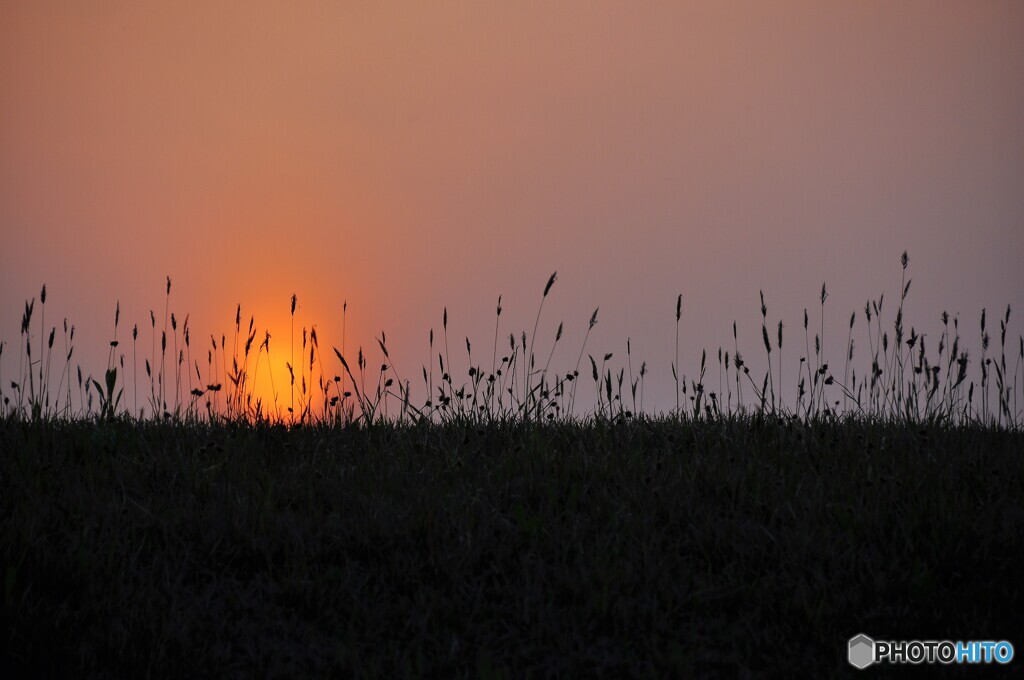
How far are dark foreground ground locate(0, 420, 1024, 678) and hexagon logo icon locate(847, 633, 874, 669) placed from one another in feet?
0.15

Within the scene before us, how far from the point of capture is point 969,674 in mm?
3088

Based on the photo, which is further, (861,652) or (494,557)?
(494,557)

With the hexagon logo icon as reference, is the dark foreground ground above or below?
above

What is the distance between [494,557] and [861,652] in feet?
5.09

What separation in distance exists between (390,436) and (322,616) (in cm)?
234

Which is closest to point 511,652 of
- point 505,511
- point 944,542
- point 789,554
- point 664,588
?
point 664,588

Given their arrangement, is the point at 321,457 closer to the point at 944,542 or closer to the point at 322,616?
the point at 322,616

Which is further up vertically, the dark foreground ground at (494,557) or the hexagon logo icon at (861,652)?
the dark foreground ground at (494,557)

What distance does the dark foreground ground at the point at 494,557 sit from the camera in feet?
10.4

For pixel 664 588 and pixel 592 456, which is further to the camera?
pixel 592 456

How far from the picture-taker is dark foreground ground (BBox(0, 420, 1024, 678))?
3168mm

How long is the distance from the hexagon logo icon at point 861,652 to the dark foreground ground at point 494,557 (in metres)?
0.05

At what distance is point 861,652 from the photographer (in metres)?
3.19

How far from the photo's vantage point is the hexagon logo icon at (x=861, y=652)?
3.14 m
